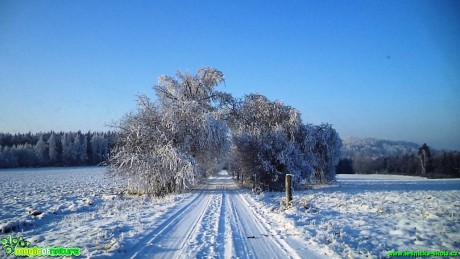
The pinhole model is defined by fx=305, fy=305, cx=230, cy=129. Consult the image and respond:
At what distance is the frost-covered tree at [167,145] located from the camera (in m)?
22.4

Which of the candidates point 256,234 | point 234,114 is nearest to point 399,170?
point 234,114

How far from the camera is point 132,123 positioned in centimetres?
2381

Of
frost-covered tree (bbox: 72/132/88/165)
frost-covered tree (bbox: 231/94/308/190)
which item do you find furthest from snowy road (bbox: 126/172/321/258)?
frost-covered tree (bbox: 72/132/88/165)

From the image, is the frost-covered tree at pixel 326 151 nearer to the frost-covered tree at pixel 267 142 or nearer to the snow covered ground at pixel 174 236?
the frost-covered tree at pixel 267 142

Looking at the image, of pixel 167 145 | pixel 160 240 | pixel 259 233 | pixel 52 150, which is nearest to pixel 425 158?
pixel 167 145

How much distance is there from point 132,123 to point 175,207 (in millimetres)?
11386

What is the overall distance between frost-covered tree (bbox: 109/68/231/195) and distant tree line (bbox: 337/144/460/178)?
50.0 m

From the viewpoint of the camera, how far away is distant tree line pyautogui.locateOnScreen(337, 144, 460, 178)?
68.4 m

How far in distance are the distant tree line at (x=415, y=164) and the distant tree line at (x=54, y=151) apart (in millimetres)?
71868

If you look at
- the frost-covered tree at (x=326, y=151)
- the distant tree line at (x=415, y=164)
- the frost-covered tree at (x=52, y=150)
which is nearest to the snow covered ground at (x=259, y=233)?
the frost-covered tree at (x=326, y=151)

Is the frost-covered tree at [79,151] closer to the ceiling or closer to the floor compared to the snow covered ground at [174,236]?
closer to the ceiling

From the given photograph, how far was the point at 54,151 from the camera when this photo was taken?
317 feet

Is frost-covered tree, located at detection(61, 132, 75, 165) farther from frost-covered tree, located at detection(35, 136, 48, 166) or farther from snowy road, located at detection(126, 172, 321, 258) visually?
snowy road, located at detection(126, 172, 321, 258)

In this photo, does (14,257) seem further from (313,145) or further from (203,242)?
(313,145)
